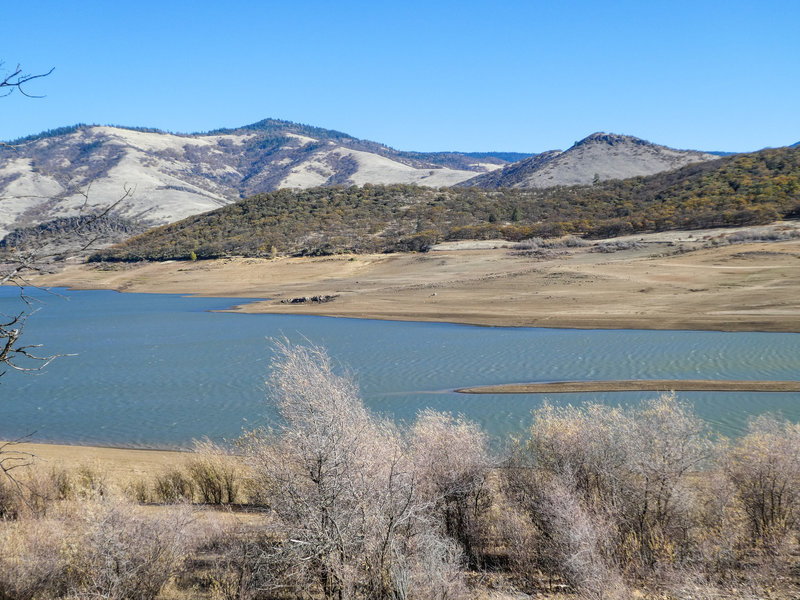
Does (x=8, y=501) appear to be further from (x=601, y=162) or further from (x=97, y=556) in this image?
(x=601, y=162)

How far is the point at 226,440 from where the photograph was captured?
17.3m

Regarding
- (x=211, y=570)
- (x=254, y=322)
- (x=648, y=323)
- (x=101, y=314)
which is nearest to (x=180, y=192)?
(x=101, y=314)

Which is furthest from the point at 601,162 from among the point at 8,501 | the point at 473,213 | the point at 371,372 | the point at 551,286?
the point at 8,501

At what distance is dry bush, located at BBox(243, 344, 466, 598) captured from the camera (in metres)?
7.06

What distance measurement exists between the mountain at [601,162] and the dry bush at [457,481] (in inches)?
5283

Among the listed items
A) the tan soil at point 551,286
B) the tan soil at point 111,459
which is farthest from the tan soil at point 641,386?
the tan soil at point 111,459

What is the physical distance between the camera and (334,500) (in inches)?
282

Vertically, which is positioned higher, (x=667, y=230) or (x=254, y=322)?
(x=667, y=230)

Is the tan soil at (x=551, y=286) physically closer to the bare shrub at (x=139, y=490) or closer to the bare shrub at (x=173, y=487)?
the bare shrub at (x=173, y=487)

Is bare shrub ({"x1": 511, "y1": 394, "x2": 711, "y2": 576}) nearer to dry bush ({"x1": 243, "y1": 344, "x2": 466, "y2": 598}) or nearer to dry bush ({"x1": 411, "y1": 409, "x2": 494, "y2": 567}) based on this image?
dry bush ({"x1": 411, "y1": 409, "x2": 494, "y2": 567})

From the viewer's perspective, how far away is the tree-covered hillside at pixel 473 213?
61.0m

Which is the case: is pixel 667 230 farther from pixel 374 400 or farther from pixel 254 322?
pixel 374 400

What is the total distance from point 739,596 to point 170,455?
14421mm

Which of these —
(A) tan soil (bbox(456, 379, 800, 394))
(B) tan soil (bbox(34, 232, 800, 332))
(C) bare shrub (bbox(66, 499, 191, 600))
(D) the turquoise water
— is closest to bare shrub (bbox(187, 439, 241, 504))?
(D) the turquoise water
